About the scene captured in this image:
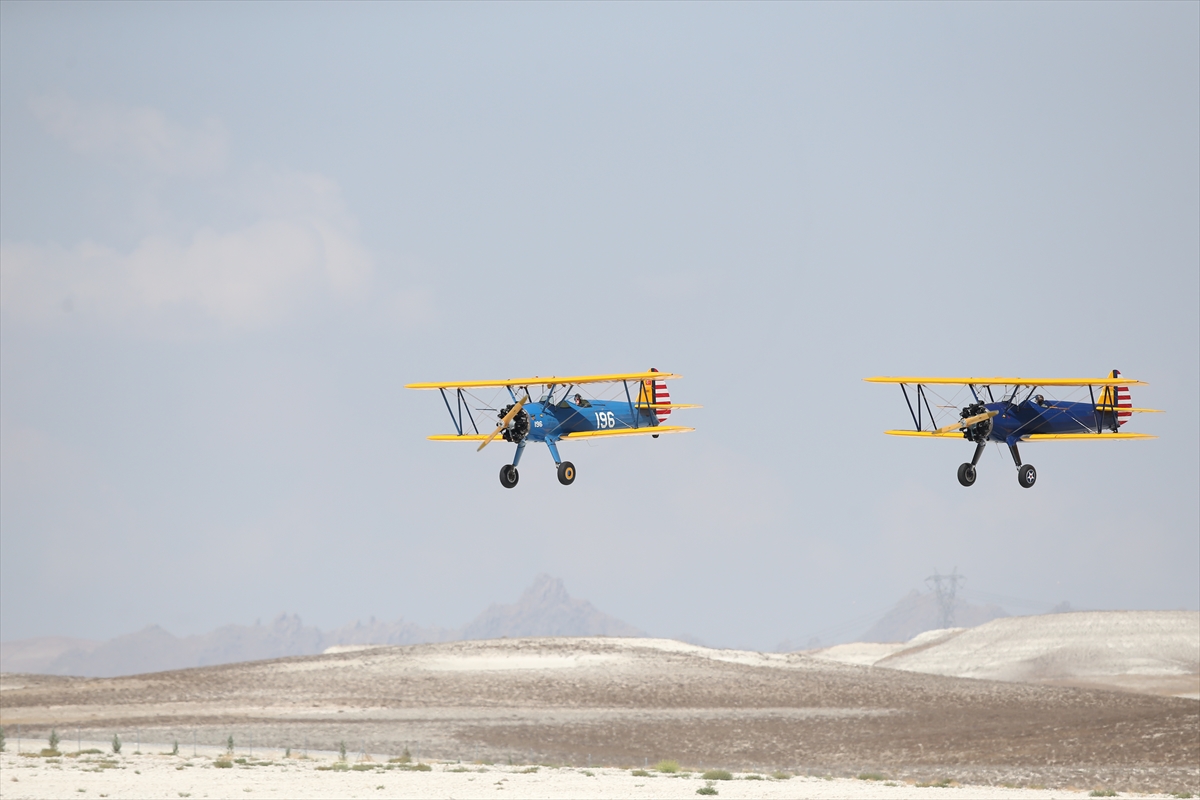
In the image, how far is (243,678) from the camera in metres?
129

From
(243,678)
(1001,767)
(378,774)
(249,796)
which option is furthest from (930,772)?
(243,678)

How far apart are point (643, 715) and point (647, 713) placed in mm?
1432

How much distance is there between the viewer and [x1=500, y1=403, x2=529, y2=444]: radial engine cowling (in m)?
33.4

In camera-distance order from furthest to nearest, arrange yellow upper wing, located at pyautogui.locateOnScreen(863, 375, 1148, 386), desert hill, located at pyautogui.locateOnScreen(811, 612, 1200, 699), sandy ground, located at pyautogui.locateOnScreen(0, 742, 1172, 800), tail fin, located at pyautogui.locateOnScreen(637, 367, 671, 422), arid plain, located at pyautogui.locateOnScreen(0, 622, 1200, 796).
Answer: desert hill, located at pyautogui.locateOnScreen(811, 612, 1200, 699) → arid plain, located at pyautogui.locateOnScreen(0, 622, 1200, 796) → sandy ground, located at pyautogui.locateOnScreen(0, 742, 1172, 800) → tail fin, located at pyautogui.locateOnScreen(637, 367, 671, 422) → yellow upper wing, located at pyautogui.locateOnScreen(863, 375, 1148, 386)

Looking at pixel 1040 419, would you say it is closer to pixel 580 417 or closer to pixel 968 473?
pixel 968 473

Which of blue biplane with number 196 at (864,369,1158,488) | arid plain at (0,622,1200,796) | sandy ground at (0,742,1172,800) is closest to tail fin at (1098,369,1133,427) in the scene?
blue biplane with number 196 at (864,369,1158,488)

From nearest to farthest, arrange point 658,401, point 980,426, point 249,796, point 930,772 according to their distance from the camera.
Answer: point 980,426
point 658,401
point 249,796
point 930,772

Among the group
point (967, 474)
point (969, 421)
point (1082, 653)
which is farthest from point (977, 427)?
point (1082, 653)

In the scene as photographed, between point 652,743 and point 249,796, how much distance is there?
36912 mm

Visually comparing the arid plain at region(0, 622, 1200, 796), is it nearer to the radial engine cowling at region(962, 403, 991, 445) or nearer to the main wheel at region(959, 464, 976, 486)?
the radial engine cowling at region(962, 403, 991, 445)

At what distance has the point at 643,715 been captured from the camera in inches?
4210

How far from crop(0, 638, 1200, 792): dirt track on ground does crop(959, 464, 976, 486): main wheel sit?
176 ft

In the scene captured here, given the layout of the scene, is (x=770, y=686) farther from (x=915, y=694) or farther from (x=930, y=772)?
(x=930, y=772)

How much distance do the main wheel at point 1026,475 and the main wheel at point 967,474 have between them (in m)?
0.95
